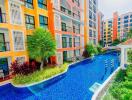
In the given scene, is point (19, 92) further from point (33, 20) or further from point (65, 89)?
point (33, 20)

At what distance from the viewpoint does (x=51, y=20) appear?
70.0ft

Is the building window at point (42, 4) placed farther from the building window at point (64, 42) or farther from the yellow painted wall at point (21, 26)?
the building window at point (64, 42)

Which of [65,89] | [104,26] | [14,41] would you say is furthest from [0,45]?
[104,26]

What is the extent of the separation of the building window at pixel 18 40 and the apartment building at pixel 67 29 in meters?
6.60

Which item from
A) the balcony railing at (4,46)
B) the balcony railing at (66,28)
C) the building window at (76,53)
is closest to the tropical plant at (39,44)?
the balcony railing at (4,46)

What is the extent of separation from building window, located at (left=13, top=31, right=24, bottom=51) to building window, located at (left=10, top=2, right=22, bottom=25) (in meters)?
1.31

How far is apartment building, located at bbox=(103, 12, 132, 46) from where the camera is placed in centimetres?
7534

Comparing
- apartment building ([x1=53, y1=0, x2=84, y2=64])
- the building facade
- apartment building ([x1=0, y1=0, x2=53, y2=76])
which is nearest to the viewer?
apartment building ([x1=0, y1=0, x2=53, y2=76])

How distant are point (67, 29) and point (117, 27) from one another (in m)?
62.2

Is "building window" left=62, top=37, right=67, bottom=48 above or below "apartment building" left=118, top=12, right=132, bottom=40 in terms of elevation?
below

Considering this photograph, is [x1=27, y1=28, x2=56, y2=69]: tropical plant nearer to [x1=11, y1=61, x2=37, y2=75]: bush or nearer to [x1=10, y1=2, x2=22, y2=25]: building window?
[x1=10, y1=2, x2=22, y2=25]: building window

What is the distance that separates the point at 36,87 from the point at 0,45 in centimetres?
627

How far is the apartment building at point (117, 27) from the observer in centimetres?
7534

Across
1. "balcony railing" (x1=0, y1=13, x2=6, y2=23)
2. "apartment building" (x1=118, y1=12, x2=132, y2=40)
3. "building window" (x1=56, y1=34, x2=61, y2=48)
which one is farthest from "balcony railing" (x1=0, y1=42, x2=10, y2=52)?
"apartment building" (x1=118, y1=12, x2=132, y2=40)
